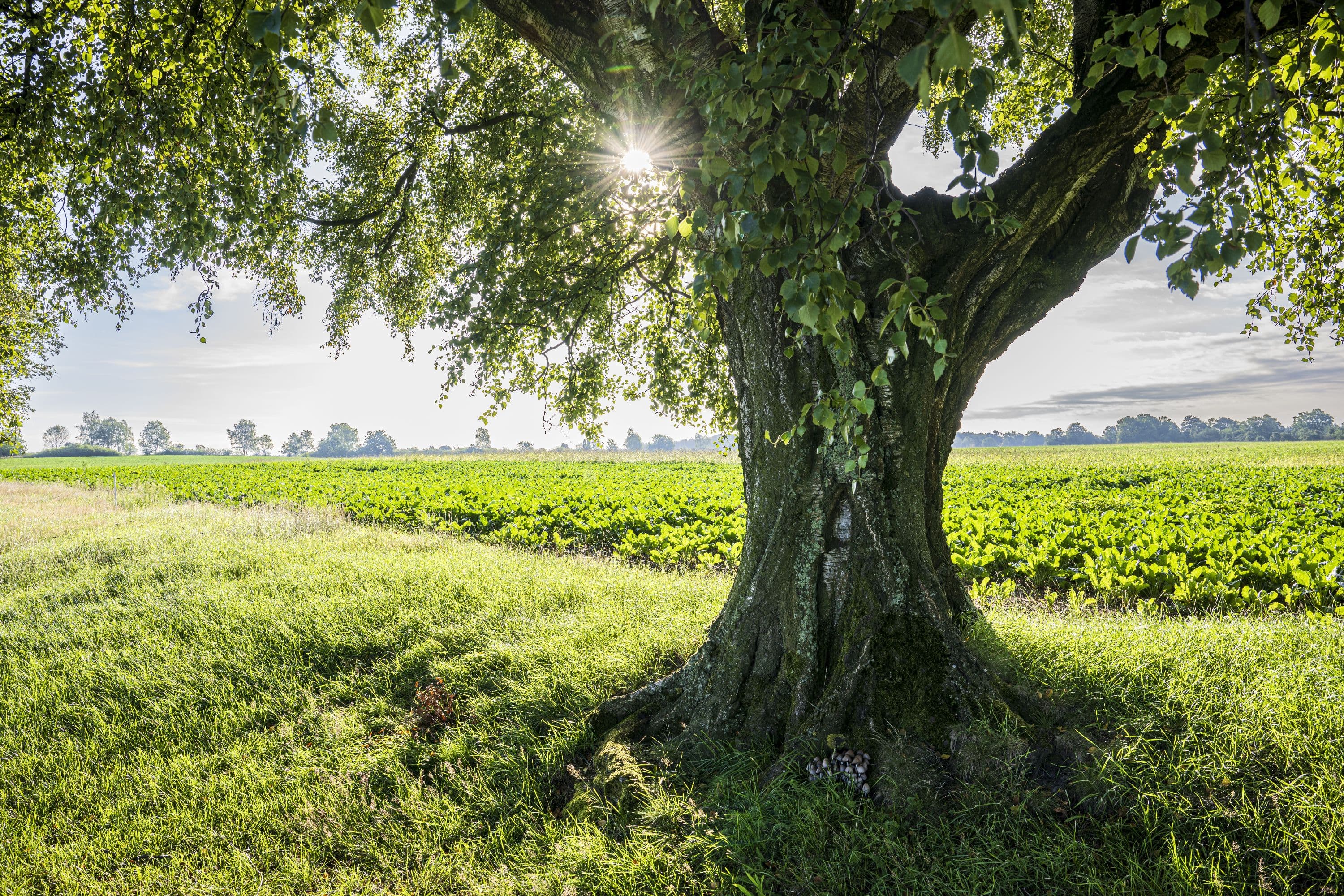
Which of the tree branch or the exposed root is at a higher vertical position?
the tree branch

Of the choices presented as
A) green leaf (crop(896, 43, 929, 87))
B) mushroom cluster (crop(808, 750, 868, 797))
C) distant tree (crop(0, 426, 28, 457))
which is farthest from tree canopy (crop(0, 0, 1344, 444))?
distant tree (crop(0, 426, 28, 457))

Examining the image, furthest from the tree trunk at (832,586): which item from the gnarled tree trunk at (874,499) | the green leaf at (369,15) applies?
the green leaf at (369,15)

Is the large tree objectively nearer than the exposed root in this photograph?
Yes

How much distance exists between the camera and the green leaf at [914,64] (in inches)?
48.6

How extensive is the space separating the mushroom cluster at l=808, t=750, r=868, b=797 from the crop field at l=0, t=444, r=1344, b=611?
4.88 m

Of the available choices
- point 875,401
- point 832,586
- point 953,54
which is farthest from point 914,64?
point 832,586

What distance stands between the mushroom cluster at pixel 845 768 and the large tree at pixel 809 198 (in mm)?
135

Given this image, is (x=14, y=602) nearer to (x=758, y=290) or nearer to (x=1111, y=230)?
(x=758, y=290)

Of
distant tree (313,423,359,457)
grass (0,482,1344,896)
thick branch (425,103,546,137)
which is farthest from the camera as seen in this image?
distant tree (313,423,359,457)

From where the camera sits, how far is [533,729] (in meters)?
4.52

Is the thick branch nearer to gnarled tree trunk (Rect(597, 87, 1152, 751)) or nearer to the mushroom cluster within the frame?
gnarled tree trunk (Rect(597, 87, 1152, 751))

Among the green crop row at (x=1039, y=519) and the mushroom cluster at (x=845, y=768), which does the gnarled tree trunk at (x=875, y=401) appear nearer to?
the mushroom cluster at (x=845, y=768)

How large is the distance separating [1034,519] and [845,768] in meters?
10.2

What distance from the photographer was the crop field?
24.8 ft
